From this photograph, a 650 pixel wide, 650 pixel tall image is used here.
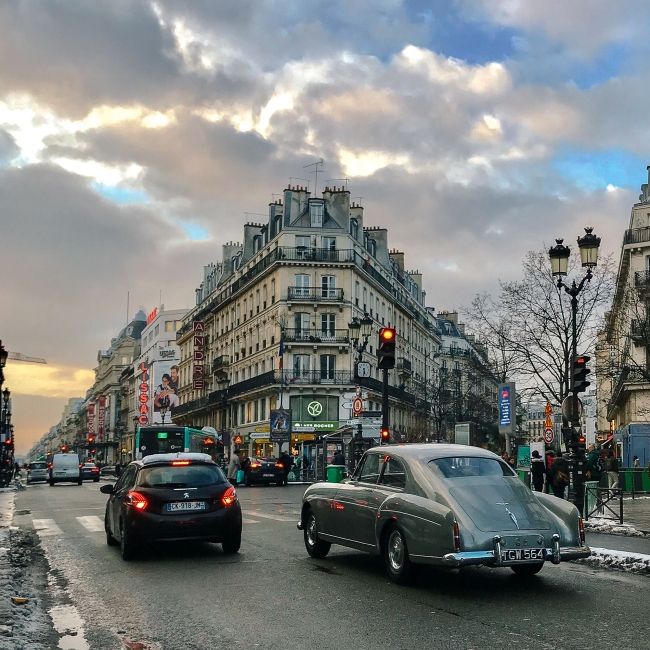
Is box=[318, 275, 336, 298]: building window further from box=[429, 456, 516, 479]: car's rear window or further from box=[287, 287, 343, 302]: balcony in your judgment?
box=[429, 456, 516, 479]: car's rear window

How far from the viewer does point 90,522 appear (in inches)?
764

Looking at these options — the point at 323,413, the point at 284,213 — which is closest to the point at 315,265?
the point at 284,213

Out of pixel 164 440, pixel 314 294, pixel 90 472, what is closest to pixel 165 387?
pixel 314 294

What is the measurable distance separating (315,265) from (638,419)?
26.2 m

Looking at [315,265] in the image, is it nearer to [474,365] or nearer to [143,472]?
[474,365]

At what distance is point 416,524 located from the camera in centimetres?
906

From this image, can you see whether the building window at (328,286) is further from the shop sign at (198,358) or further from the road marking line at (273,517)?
the road marking line at (273,517)

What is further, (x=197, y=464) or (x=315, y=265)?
(x=315, y=265)

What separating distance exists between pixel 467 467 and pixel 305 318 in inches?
2344

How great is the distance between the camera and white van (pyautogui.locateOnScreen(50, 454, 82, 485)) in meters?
51.4

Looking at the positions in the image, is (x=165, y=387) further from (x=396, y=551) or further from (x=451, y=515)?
(x=451, y=515)

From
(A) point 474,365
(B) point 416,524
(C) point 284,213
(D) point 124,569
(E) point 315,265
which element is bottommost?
(D) point 124,569

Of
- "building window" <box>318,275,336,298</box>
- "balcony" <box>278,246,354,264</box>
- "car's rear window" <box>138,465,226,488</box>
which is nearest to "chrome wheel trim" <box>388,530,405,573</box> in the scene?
"car's rear window" <box>138,465,226,488</box>

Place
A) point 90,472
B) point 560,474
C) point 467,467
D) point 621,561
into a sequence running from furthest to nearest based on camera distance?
point 90,472, point 560,474, point 621,561, point 467,467
